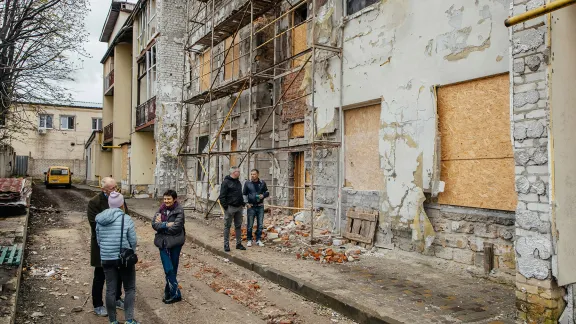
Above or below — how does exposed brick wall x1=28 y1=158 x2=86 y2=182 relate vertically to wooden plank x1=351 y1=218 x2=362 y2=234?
above

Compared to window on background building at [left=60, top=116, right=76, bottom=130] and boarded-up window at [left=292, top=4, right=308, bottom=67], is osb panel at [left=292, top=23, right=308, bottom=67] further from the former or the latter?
window on background building at [left=60, top=116, right=76, bottom=130]

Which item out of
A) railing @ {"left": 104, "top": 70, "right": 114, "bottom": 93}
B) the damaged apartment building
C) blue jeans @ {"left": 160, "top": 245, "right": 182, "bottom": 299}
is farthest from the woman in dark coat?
railing @ {"left": 104, "top": 70, "right": 114, "bottom": 93}

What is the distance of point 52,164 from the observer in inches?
1636

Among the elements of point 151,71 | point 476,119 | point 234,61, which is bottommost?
point 476,119

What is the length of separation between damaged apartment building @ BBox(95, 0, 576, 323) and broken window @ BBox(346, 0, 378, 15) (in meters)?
0.06

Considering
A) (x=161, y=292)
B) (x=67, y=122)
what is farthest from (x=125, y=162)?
(x=67, y=122)

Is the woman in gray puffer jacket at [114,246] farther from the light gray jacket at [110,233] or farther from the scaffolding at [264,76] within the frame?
the scaffolding at [264,76]

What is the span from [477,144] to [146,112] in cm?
1774

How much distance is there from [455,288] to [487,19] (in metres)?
3.96

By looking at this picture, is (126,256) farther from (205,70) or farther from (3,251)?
(205,70)

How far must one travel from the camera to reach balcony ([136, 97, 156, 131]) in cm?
1977

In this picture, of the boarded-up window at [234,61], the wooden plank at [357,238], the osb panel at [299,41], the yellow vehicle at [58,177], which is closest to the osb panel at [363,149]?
the wooden plank at [357,238]

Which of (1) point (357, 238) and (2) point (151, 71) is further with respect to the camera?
(2) point (151, 71)

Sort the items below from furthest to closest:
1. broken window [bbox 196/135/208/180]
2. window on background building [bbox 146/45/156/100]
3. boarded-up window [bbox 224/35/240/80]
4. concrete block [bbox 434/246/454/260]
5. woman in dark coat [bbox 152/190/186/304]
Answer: window on background building [bbox 146/45/156/100] < broken window [bbox 196/135/208/180] < boarded-up window [bbox 224/35/240/80] < concrete block [bbox 434/246/454/260] < woman in dark coat [bbox 152/190/186/304]
